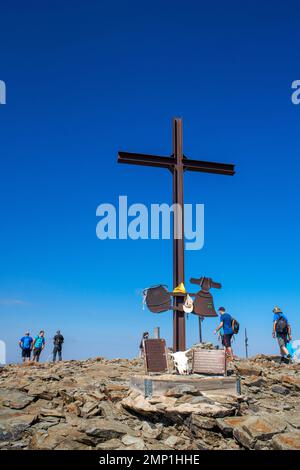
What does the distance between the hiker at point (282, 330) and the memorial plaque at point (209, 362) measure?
313 inches

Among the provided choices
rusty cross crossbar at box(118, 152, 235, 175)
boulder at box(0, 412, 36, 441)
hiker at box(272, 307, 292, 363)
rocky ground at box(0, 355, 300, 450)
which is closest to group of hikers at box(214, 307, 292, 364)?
hiker at box(272, 307, 292, 363)

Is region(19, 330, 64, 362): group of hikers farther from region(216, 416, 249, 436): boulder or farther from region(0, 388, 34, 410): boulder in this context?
region(216, 416, 249, 436): boulder

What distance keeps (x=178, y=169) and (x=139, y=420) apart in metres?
7.25

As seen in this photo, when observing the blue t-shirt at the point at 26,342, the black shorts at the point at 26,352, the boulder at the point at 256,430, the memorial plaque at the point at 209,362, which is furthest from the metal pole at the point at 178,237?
the black shorts at the point at 26,352

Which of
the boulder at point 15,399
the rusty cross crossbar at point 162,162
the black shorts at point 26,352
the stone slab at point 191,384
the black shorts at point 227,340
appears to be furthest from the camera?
the black shorts at point 26,352

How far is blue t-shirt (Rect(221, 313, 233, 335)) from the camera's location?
1650cm

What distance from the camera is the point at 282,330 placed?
17.9 m

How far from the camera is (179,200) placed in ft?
41.1

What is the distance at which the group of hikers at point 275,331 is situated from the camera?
1659 centimetres

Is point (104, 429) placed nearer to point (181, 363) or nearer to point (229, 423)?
point (229, 423)

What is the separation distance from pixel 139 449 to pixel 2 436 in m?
2.79

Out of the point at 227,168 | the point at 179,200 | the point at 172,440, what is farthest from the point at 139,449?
the point at 227,168

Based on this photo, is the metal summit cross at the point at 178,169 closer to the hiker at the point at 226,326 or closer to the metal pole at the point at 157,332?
the metal pole at the point at 157,332
